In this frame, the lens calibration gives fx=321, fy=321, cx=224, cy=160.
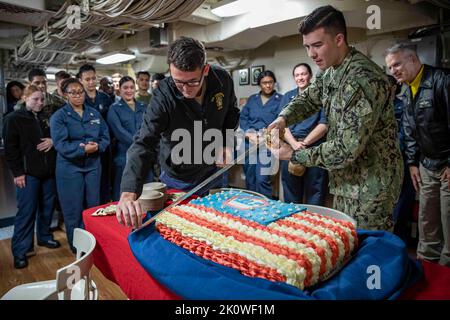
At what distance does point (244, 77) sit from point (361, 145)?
14.5 feet

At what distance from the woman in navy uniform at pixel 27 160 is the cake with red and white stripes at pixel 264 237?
2.10m

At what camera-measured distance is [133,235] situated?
109 centimetres

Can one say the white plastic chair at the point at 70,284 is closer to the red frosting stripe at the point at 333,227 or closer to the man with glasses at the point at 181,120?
the man with glasses at the point at 181,120

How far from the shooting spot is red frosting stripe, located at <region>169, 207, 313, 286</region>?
0.81m

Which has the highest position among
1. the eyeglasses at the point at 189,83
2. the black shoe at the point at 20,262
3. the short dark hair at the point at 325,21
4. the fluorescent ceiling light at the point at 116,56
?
the fluorescent ceiling light at the point at 116,56

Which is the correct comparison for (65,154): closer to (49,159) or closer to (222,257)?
(49,159)

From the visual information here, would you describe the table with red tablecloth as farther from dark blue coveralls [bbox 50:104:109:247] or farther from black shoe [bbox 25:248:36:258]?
black shoe [bbox 25:248:36:258]

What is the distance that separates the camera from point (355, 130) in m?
1.21

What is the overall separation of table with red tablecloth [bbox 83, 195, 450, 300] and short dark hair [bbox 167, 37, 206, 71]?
28.8 inches

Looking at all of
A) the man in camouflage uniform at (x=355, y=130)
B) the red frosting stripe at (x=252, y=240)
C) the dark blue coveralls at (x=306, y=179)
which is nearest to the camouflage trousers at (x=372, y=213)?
the man in camouflage uniform at (x=355, y=130)

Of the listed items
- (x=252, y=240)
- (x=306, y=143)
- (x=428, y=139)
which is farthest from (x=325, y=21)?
(x=306, y=143)

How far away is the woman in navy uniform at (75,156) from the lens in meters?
2.75

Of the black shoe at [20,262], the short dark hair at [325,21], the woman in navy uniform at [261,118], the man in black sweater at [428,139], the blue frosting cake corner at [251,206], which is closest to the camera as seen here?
the blue frosting cake corner at [251,206]

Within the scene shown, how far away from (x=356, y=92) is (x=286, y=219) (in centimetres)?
55
